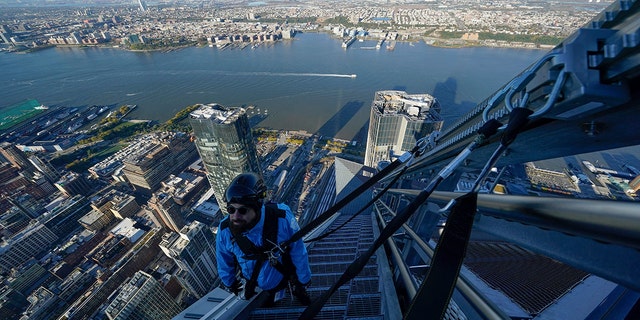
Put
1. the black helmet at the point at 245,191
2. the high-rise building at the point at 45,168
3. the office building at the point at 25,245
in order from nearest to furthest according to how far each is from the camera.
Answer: the black helmet at the point at 245,191 → the office building at the point at 25,245 → the high-rise building at the point at 45,168

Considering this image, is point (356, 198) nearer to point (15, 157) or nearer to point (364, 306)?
point (364, 306)

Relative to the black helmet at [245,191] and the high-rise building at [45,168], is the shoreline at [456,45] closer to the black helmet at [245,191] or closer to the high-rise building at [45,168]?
the high-rise building at [45,168]

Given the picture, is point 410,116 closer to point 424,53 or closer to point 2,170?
point 2,170

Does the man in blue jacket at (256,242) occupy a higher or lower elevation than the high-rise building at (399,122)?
higher

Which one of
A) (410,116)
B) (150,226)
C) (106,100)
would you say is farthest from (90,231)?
(106,100)

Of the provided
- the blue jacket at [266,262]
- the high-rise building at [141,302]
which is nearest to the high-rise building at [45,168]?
the high-rise building at [141,302]

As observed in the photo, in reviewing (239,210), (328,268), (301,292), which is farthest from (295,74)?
(239,210)
